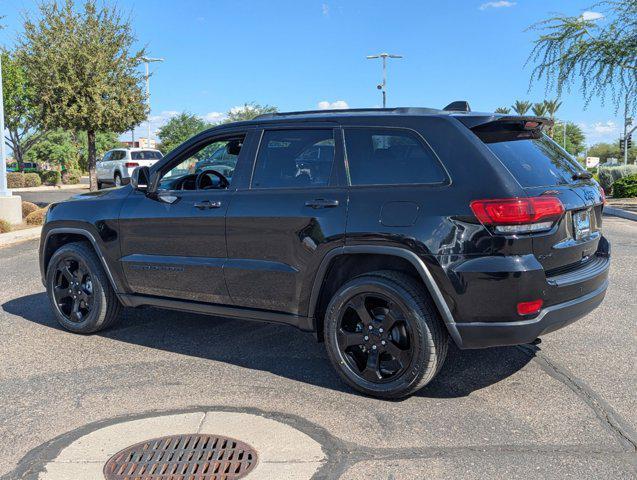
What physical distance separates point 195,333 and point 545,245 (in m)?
3.23

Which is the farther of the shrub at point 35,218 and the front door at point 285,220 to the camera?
the shrub at point 35,218

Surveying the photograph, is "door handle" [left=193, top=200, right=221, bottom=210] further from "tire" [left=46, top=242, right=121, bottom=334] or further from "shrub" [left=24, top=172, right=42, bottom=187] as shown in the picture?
"shrub" [left=24, top=172, right=42, bottom=187]

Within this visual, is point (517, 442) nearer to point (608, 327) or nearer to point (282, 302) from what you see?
point (282, 302)

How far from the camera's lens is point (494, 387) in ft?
14.2

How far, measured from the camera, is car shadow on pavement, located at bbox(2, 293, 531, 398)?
14.7 feet

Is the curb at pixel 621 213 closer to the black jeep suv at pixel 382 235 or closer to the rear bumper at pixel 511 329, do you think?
the black jeep suv at pixel 382 235

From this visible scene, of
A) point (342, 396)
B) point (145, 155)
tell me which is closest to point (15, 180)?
point (145, 155)

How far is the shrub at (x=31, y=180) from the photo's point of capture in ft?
136

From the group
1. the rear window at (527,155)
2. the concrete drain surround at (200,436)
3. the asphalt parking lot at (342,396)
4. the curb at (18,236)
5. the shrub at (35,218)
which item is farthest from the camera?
the shrub at (35,218)

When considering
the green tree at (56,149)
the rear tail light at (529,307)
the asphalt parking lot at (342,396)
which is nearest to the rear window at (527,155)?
the rear tail light at (529,307)

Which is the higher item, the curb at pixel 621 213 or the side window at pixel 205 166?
the side window at pixel 205 166

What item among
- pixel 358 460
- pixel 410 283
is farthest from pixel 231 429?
pixel 410 283

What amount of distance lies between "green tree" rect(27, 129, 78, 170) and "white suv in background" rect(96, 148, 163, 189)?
4139 cm

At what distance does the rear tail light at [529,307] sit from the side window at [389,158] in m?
0.87
